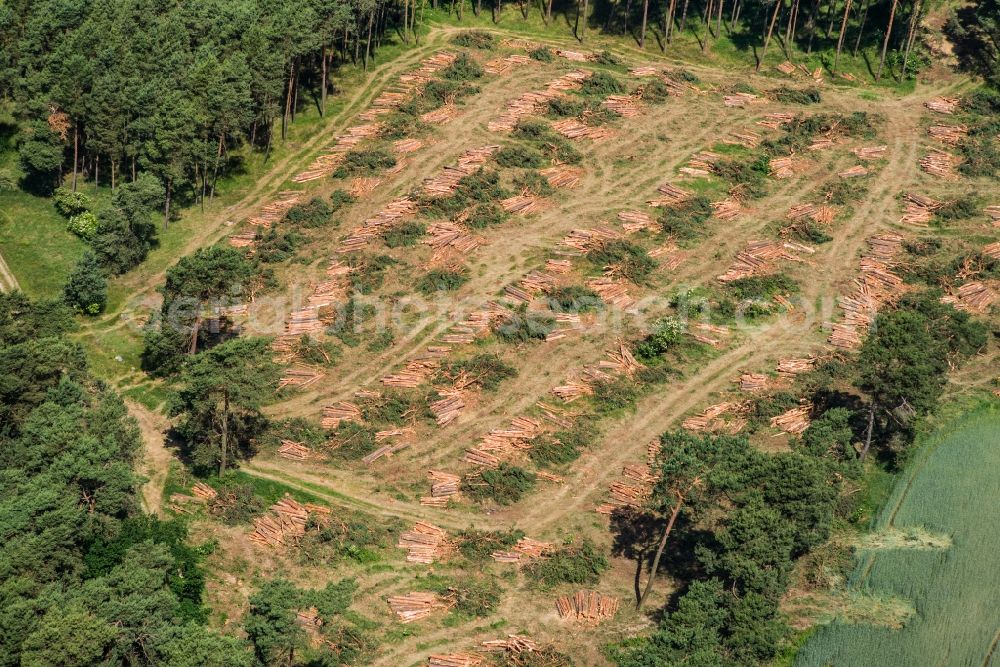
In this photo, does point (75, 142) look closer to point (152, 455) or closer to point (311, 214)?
point (311, 214)

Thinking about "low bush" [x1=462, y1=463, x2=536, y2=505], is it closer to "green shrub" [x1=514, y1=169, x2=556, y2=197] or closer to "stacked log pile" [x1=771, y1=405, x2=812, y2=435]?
"stacked log pile" [x1=771, y1=405, x2=812, y2=435]

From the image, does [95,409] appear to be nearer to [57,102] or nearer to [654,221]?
[57,102]

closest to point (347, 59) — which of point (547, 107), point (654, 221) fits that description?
point (547, 107)

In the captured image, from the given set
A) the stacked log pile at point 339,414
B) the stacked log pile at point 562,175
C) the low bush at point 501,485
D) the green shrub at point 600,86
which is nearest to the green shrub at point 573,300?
the stacked log pile at point 562,175

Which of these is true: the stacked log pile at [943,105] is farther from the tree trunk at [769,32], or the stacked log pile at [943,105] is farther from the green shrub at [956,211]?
the tree trunk at [769,32]

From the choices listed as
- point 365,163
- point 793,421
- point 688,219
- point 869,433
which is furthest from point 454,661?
point 365,163

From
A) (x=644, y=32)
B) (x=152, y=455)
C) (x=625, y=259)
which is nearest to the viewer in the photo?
(x=152, y=455)
